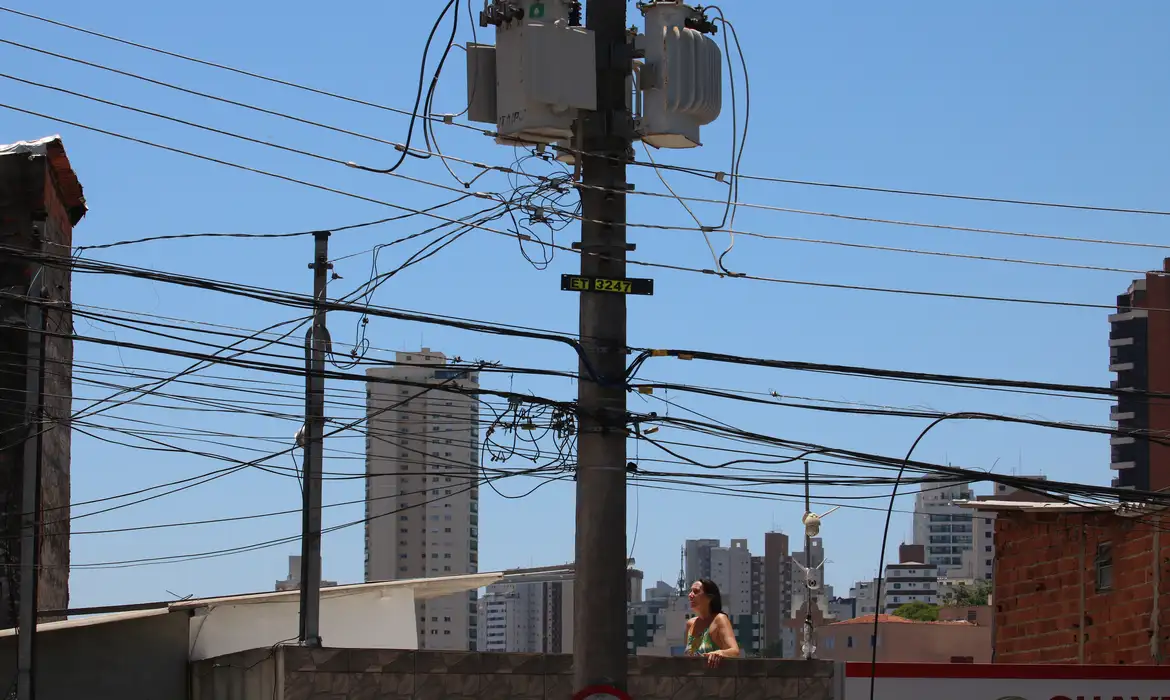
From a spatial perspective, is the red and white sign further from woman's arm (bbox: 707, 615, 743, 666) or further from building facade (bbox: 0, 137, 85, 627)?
building facade (bbox: 0, 137, 85, 627)

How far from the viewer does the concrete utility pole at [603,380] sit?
11.4 meters

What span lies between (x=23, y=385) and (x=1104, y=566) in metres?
14.8

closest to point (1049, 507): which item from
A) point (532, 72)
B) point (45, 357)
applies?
point (532, 72)

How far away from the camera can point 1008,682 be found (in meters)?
17.0

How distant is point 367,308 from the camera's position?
42.2 ft

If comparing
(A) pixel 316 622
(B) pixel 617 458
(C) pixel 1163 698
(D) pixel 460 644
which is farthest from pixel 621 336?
(D) pixel 460 644

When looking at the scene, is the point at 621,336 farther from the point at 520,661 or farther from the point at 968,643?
the point at 968,643

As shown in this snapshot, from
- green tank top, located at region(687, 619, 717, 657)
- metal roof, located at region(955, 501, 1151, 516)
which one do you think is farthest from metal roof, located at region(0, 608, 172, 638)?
metal roof, located at region(955, 501, 1151, 516)

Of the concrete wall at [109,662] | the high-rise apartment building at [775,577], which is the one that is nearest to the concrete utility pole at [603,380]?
the concrete wall at [109,662]

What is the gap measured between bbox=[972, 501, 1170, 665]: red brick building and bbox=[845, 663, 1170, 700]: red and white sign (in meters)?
3.07

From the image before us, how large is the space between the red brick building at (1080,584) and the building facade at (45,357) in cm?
1246

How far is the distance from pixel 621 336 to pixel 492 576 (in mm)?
10129

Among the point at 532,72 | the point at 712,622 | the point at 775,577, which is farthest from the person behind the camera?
the point at 775,577

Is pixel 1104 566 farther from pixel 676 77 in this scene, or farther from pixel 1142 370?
pixel 1142 370
